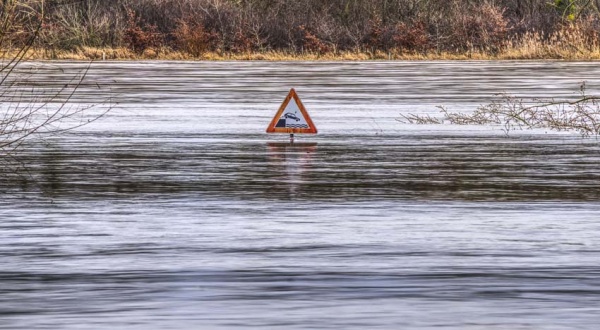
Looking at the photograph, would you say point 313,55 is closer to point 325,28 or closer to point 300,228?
point 325,28

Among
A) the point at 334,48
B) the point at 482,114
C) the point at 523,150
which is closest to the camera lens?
the point at 523,150

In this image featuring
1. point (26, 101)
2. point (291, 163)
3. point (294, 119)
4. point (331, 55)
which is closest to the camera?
point (291, 163)

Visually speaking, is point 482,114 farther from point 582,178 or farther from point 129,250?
point 129,250

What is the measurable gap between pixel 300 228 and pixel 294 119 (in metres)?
10.2

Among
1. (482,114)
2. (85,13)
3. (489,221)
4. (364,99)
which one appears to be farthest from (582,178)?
(85,13)

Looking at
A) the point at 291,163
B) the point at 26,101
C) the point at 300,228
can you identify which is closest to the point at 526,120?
the point at 291,163

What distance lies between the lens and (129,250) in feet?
37.2

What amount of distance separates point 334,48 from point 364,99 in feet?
106

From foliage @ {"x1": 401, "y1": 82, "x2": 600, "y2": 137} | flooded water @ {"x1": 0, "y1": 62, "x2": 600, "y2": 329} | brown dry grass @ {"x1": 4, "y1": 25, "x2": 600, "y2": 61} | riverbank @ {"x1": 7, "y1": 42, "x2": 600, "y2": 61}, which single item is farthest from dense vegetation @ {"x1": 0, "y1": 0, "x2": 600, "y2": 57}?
flooded water @ {"x1": 0, "y1": 62, "x2": 600, "y2": 329}

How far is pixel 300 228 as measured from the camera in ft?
41.7

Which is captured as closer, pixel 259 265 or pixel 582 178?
pixel 259 265

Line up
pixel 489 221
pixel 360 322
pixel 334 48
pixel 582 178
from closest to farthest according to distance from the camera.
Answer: pixel 360 322 → pixel 489 221 → pixel 582 178 → pixel 334 48

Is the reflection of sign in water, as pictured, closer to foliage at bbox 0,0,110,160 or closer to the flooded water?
the flooded water

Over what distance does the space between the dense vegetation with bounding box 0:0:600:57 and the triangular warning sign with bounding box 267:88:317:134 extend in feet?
131
